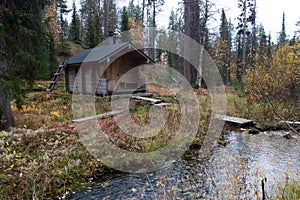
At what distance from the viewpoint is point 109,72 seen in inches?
510

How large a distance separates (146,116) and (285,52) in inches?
246

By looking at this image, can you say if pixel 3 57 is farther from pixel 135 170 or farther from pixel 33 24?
pixel 135 170

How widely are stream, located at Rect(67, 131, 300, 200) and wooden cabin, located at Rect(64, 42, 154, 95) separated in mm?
8067

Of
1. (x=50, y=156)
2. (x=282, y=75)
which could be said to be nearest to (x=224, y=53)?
(x=282, y=75)

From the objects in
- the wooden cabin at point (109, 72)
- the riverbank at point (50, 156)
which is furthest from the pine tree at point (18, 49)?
the wooden cabin at point (109, 72)

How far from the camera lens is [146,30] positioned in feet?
84.3

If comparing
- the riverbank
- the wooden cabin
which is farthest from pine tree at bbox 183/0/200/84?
the riverbank

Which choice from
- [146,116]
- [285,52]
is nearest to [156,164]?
[146,116]

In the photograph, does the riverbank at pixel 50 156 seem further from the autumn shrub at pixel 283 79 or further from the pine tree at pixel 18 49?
the autumn shrub at pixel 283 79

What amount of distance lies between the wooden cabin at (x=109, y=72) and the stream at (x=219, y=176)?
8067mm

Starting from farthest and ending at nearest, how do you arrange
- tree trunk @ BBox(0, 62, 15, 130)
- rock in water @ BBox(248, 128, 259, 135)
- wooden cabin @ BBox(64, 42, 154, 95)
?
wooden cabin @ BBox(64, 42, 154, 95) → rock in water @ BBox(248, 128, 259, 135) → tree trunk @ BBox(0, 62, 15, 130)

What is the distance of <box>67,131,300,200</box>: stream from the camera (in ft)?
11.8

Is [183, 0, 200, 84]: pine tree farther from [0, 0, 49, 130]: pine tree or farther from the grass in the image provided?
[0, 0, 49, 130]: pine tree

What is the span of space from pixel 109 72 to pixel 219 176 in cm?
1005
